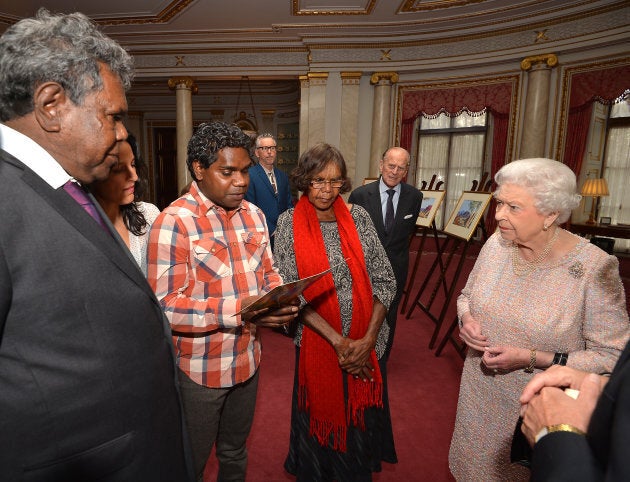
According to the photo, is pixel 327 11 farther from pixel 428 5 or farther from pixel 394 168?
pixel 394 168

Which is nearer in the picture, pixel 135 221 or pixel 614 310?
pixel 614 310

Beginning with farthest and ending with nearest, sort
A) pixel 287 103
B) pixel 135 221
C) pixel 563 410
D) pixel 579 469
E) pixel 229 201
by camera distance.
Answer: pixel 287 103 < pixel 135 221 < pixel 229 201 < pixel 563 410 < pixel 579 469

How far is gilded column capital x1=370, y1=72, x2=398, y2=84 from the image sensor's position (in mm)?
8523

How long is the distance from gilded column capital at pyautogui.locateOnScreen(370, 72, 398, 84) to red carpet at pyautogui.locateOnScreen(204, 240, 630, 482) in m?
6.19

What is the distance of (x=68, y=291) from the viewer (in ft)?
2.47

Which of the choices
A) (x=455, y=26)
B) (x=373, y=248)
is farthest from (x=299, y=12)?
(x=373, y=248)

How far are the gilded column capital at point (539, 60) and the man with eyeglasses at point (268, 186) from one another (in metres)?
5.58

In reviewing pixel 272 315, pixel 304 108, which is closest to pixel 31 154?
pixel 272 315

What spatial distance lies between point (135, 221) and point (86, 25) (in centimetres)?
105

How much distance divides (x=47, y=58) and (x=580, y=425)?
137 cm

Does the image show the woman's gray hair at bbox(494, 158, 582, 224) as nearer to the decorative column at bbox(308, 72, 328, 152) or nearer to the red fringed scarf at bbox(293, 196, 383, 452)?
the red fringed scarf at bbox(293, 196, 383, 452)

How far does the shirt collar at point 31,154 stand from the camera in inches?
31.1

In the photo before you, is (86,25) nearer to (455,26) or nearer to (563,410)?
(563,410)

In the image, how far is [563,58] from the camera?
6.92 meters
